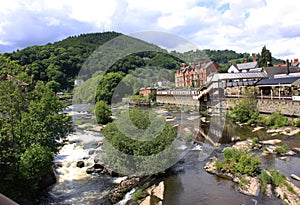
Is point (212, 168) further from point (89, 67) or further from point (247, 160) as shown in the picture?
point (89, 67)

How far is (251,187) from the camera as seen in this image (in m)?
11.7

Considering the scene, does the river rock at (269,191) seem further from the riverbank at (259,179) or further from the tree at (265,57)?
the tree at (265,57)

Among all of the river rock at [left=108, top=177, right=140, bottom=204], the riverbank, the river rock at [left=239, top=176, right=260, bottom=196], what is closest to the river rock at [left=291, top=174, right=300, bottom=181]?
→ the riverbank

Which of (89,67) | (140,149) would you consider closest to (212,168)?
(140,149)

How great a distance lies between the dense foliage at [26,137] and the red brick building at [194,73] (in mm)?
40417

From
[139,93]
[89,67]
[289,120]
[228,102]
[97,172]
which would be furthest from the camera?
[89,67]

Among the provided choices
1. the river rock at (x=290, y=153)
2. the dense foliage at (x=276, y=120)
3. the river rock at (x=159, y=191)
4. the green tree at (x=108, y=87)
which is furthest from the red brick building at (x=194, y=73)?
the river rock at (x=159, y=191)

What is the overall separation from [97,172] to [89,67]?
64.6 m

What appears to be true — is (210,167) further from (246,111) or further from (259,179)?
(246,111)

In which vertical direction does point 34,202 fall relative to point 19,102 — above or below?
below

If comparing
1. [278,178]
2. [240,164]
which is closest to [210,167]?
[240,164]

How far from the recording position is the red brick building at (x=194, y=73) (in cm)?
5366

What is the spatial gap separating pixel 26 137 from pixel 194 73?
45435 mm

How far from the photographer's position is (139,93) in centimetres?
6131
